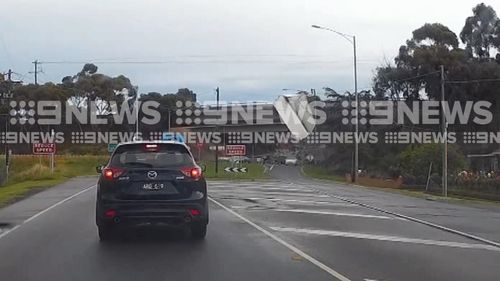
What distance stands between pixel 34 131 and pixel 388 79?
42609mm

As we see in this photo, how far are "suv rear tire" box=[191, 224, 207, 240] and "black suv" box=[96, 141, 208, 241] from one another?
19 centimetres

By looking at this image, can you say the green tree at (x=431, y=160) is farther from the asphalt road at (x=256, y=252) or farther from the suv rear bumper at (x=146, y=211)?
the suv rear bumper at (x=146, y=211)

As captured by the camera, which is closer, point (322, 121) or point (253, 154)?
point (322, 121)

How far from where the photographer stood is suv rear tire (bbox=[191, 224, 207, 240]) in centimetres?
1363

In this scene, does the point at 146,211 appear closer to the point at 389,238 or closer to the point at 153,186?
the point at 153,186

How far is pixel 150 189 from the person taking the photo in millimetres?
12977

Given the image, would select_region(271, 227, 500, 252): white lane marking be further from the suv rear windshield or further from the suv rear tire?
the suv rear windshield

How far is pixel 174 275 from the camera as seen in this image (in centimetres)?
986

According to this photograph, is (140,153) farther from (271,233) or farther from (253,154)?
(253,154)

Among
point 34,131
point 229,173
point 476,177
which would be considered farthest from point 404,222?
point 34,131

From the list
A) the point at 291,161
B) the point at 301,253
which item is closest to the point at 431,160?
the point at 301,253

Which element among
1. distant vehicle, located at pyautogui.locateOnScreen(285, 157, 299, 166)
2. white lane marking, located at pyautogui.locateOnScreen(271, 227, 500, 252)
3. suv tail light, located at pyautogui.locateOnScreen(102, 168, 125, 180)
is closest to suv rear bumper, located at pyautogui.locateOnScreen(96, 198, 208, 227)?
suv tail light, located at pyautogui.locateOnScreen(102, 168, 125, 180)

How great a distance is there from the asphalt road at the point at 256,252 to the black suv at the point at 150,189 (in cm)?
50

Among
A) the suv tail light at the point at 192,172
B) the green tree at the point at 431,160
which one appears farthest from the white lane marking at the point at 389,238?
the green tree at the point at 431,160
